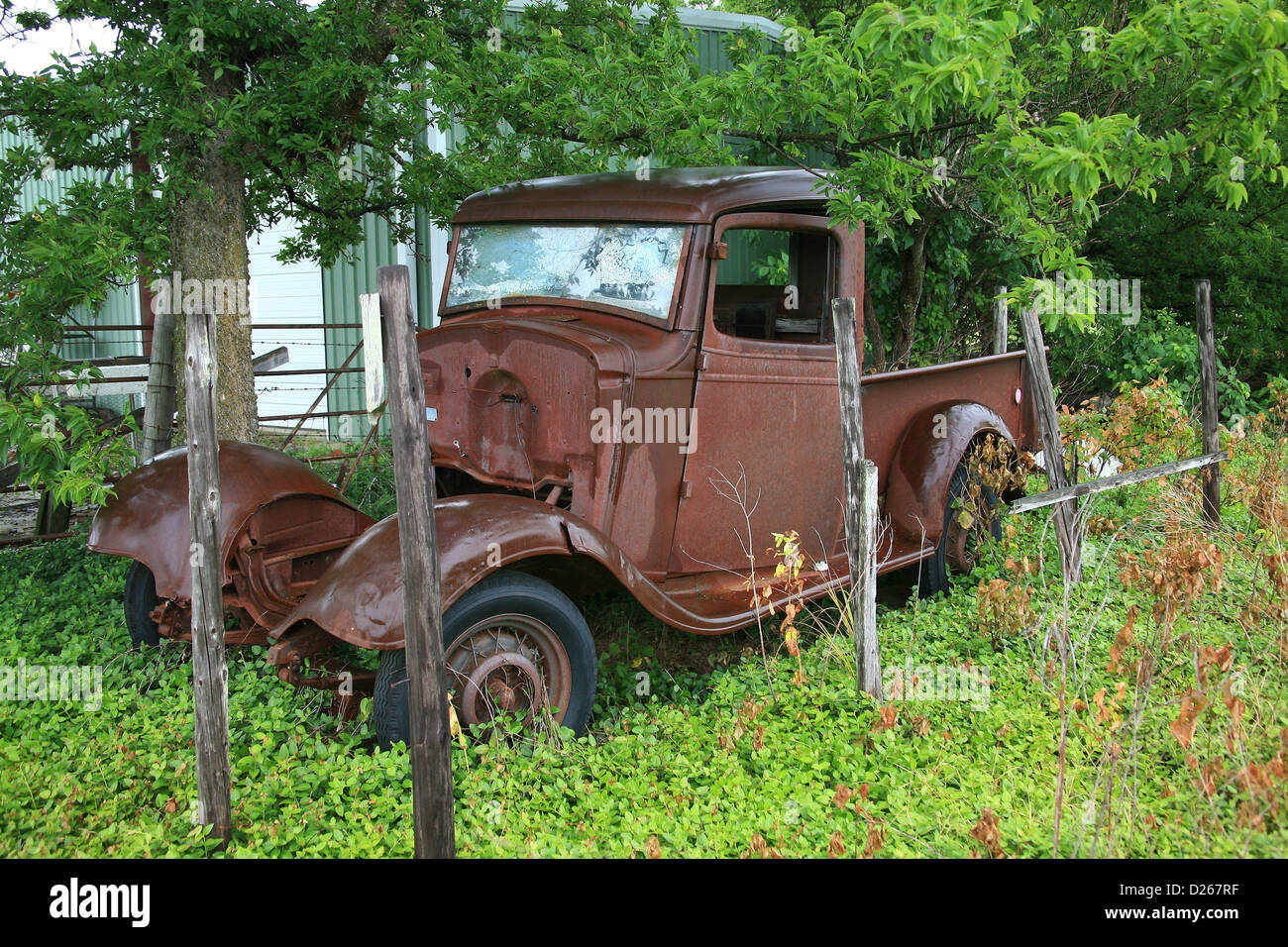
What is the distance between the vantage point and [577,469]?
3.99 m

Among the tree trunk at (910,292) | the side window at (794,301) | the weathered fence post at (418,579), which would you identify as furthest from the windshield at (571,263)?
the tree trunk at (910,292)

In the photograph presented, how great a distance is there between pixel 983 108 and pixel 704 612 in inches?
85.9

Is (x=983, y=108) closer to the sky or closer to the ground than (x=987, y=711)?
closer to the sky

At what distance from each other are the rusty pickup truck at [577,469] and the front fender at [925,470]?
0.01 meters

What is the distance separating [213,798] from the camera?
9.63 ft

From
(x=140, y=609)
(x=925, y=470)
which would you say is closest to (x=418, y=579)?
(x=140, y=609)

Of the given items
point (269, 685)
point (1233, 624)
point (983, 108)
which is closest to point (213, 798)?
point (269, 685)

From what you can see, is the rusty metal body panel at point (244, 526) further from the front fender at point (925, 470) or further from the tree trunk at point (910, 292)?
the tree trunk at point (910, 292)

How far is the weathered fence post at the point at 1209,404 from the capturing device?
612cm

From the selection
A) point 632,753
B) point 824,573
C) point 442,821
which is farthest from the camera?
point 824,573

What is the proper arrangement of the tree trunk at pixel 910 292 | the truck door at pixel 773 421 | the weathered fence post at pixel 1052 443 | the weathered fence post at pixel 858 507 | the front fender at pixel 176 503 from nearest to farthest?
the weathered fence post at pixel 858 507
the front fender at pixel 176 503
the truck door at pixel 773 421
the weathered fence post at pixel 1052 443
the tree trunk at pixel 910 292

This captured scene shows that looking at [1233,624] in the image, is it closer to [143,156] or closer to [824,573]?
[824,573]

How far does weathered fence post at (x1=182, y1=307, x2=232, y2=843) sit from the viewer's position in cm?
290

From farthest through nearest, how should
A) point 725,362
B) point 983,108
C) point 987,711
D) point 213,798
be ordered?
point 725,362, point 987,711, point 983,108, point 213,798
